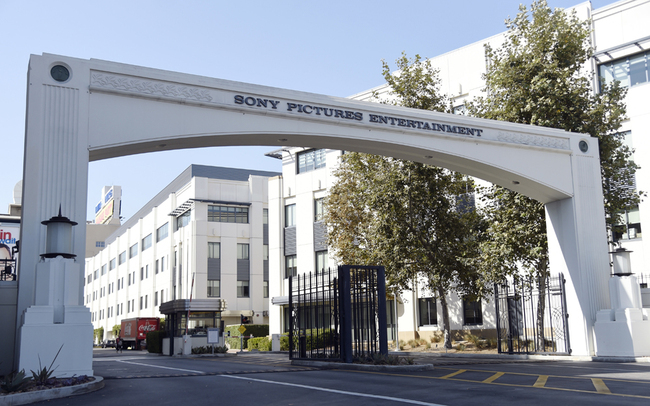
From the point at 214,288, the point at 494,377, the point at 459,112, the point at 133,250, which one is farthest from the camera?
the point at 133,250

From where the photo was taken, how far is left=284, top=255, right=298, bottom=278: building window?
43438mm

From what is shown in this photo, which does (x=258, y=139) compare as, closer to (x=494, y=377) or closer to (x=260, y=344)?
Answer: (x=494, y=377)

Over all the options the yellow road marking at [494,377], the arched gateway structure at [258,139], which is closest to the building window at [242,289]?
the arched gateway structure at [258,139]

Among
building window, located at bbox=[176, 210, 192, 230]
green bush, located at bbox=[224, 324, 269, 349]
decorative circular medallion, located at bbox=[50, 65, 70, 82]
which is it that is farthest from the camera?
building window, located at bbox=[176, 210, 192, 230]

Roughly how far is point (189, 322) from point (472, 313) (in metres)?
16.2

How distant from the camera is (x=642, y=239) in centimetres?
2705

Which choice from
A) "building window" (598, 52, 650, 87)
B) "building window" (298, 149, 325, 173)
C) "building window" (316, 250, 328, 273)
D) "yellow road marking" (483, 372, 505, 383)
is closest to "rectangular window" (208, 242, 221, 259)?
"building window" (298, 149, 325, 173)

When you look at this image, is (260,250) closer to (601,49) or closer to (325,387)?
(601,49)

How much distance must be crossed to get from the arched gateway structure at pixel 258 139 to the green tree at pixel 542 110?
6.12 ft

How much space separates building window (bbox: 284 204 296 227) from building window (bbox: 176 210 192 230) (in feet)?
40.9

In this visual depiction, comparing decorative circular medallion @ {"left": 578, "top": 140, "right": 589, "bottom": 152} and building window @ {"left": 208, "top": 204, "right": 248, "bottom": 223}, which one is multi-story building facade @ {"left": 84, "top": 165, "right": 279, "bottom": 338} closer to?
Answer: building window @ {"left": 208, "top": 204, "right": 248, "bottom": 223}

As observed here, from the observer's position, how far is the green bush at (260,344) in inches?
1541

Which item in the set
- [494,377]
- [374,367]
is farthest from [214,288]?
[494,377]

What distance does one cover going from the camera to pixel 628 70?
29.0 m
